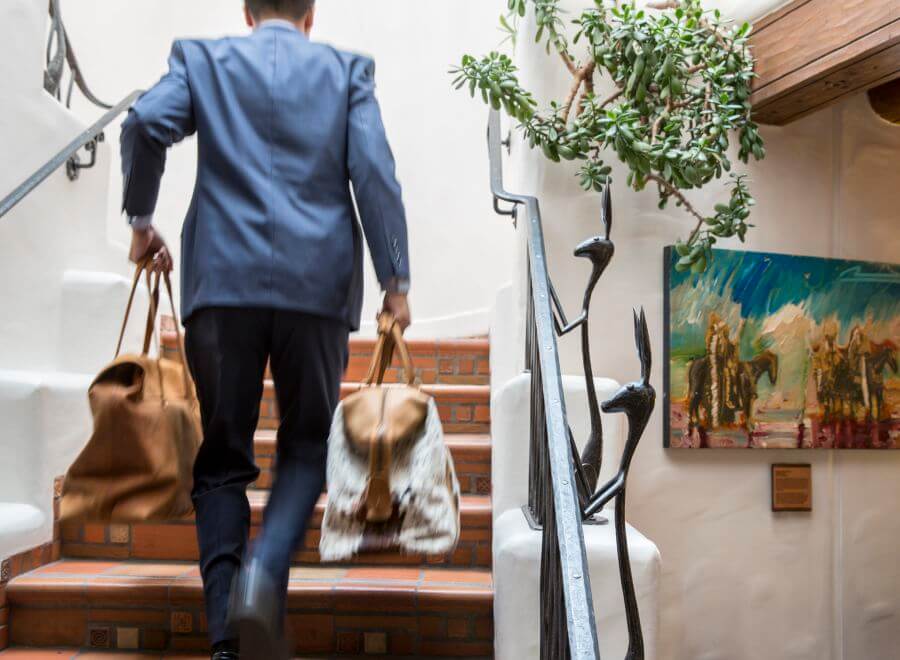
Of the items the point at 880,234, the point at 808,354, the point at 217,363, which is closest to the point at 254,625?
the point at 217,363

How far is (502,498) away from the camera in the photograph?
87.9 inches

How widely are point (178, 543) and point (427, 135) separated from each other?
9.13ft

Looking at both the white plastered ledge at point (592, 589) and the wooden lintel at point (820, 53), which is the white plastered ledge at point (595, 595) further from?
the wooden lintel at point (820, 53)

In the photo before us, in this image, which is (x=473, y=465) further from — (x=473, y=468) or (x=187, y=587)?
(x=187, y=587)

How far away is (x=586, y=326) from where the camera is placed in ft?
6.38

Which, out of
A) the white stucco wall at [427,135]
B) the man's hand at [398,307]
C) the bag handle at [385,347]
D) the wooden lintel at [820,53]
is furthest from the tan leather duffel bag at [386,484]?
the white stucco wall at [427,135]

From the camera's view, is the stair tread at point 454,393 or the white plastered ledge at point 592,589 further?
the stair tread at point 454,393

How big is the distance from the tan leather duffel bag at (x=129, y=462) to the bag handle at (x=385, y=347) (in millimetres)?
515

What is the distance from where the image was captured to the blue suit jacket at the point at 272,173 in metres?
1.54

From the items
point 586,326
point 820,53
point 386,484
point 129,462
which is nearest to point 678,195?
point 820,53

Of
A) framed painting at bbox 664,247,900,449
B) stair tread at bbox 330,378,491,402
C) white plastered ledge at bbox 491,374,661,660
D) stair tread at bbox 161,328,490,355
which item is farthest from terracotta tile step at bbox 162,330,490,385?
white plastered ledge at bbox 491,374,661,660

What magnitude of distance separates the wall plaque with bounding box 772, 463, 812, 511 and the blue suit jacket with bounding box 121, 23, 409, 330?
6.54 ft

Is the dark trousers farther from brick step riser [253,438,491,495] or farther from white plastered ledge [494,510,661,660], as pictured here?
brick step riser [253,438,491,495]

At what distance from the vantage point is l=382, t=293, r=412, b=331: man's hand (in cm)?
156
